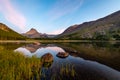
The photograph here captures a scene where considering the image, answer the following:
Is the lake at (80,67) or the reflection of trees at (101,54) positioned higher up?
the lake at (80,67)

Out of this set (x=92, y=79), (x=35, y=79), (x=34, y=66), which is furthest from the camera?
(x=34, y=66)

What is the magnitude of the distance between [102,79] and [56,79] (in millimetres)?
6474

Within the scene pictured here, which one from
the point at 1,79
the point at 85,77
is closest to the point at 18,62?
the point at 1,79

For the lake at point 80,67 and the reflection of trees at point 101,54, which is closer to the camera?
the lake at point 80,67

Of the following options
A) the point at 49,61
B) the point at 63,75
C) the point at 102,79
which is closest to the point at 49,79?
the point at 63,75

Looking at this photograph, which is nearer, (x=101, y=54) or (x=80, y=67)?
(x=80, y=67)

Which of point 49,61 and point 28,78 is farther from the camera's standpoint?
point 49,61

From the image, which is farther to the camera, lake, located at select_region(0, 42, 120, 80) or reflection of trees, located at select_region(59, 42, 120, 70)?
reflection of trees, located at select_region(59, 42, 120, 70)

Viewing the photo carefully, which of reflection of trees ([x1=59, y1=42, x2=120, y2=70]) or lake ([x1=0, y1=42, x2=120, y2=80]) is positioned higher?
lake ([x1=0, y1=42, x2=120, y2=80])

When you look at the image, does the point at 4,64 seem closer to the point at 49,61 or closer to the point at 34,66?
the point at 34,66

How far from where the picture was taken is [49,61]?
1243 inches

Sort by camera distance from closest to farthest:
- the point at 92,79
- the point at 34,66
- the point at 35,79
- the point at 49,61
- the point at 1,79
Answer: the point at 1,79, the point at 35,79, the point at 92,79, the point at 34,66, the point at 49,61

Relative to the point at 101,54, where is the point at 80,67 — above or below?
above

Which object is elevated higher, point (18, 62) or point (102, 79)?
point (18, 62)
